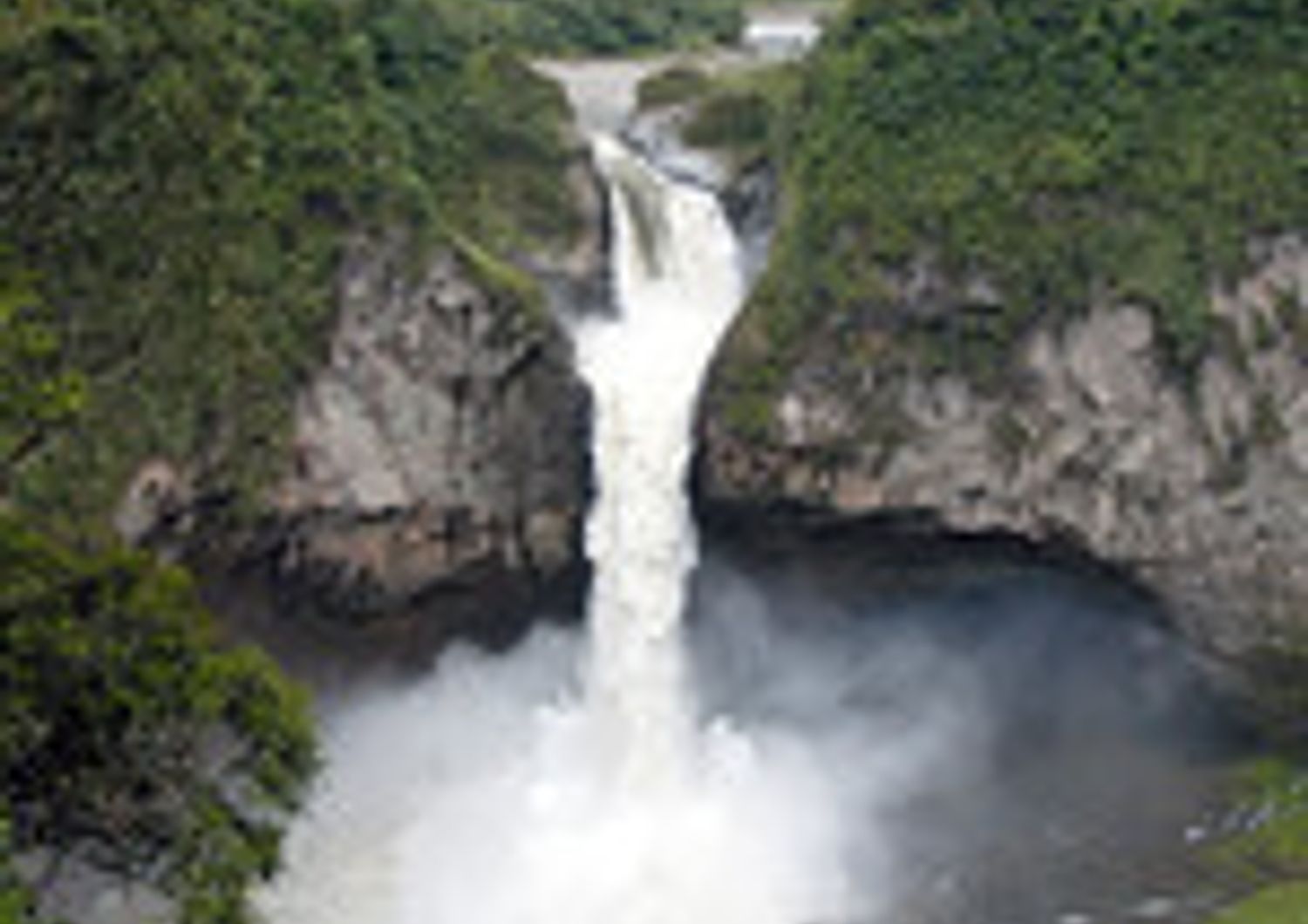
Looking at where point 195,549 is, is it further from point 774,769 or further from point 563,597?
point 774,769

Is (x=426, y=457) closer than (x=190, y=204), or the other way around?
(x=190, y=204)

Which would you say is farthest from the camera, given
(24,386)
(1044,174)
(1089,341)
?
(1044,174)

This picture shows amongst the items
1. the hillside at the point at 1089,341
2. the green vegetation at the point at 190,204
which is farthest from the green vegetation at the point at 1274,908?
the green vegetation at the point at 190,204

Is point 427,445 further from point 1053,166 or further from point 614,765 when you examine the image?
point 1053,166

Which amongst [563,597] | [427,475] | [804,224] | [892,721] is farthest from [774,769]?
[804,224]

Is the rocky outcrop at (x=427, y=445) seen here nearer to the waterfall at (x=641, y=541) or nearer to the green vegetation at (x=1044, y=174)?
the waterfall at (x=641, y=541)

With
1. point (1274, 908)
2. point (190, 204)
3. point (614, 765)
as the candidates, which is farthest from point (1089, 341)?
point (190, 204)
